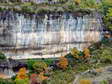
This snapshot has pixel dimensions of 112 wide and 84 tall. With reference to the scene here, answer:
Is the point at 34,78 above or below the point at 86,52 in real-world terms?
below

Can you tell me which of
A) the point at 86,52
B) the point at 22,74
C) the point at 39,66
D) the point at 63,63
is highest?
the point at 86,52

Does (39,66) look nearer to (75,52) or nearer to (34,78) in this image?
(34,78)

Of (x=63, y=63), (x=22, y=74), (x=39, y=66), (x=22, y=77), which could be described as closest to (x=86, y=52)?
(x=63, y=63)

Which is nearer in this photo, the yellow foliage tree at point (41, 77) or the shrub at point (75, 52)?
the yellow foliage tree at point (41, 77)

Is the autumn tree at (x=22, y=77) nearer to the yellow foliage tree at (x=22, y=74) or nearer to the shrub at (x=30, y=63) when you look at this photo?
the yellow foliage tree at (x=22, y=74)

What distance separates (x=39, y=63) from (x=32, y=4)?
6439mm

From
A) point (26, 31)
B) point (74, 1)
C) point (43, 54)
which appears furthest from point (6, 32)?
point (74, 1)

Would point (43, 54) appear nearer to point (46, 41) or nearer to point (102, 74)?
point (46, 41)

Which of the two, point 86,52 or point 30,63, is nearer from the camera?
point 30,63

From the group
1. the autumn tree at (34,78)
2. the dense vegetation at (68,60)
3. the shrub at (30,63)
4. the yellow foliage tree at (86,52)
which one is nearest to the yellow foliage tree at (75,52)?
the dense vegetation at (68,60)

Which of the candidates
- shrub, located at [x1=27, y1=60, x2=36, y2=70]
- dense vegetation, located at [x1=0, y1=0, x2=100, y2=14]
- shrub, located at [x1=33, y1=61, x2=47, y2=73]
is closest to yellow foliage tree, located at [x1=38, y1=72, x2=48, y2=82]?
shrub, located at [x1=33, y1=61, x2=47, y2=73]

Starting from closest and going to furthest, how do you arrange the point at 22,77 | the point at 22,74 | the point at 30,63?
1. the point at 22,77
2. the point at 22,74
3. the point at 30,63

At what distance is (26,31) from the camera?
1740 inches

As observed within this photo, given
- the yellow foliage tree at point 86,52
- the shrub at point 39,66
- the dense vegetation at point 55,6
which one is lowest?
the shrub at point 39,66
